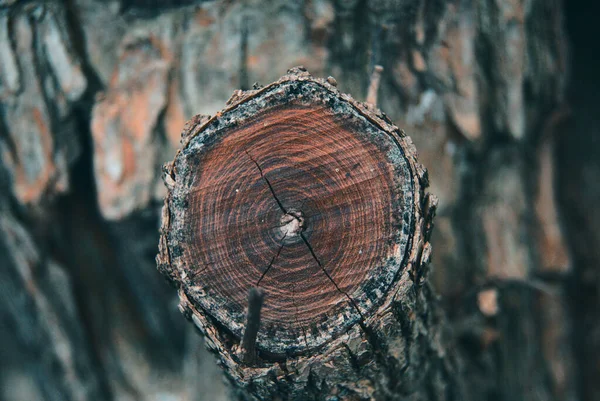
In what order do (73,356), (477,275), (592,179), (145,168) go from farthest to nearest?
(592,179) < (73,356) < (477,275) < (145,168)

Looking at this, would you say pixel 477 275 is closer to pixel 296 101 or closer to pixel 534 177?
pixel 534 177

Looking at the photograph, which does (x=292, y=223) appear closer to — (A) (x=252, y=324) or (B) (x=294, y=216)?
(B) (x=294, y=216)


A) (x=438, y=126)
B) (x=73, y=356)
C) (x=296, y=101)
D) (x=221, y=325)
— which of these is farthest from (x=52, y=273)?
(x=438, y=126)

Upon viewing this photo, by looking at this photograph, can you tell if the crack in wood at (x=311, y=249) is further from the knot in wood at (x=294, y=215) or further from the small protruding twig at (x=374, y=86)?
the small protruding twig at (x=374, y=86)

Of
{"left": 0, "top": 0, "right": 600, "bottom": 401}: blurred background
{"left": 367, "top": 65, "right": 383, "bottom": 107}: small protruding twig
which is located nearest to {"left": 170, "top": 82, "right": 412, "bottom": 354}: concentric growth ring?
{"left": 367, "top": 65, "right": 383, "bottom": 107}: small protruding twig

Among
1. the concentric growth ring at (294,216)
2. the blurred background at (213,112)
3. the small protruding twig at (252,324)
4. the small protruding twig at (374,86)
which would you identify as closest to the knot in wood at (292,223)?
the concentric growth ring at (294,216)

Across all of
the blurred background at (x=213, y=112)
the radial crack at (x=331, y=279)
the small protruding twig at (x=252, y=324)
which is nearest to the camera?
the small protruding twig at (x=252, y=324)
